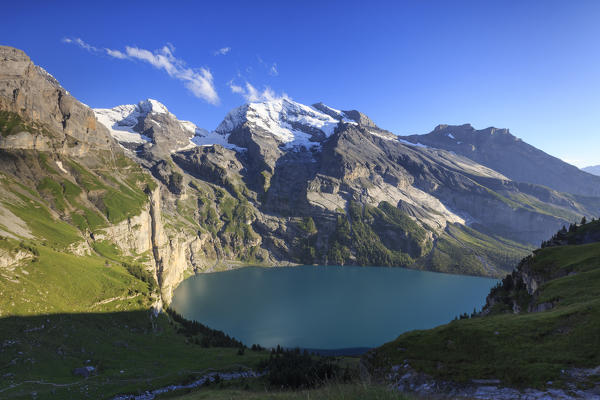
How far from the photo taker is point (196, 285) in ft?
513

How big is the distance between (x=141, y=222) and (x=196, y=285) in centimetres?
4718

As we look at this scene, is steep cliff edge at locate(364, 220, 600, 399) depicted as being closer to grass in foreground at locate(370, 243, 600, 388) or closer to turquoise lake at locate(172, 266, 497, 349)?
grass in foreground at locate(370, 243, 600, 388)

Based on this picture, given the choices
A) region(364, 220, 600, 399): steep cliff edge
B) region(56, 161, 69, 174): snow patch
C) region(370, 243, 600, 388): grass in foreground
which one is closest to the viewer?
region(364, 220, 600, 399): steep cliff edge

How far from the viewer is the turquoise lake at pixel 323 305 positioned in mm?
91938

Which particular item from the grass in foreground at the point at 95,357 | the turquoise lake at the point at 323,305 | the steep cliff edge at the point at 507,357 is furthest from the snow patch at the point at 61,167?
the steep cliff edge at the point at 507,357

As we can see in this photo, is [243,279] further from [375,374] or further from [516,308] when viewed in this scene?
[375,374]

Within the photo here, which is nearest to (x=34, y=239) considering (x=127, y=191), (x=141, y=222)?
(x=141, y=222)

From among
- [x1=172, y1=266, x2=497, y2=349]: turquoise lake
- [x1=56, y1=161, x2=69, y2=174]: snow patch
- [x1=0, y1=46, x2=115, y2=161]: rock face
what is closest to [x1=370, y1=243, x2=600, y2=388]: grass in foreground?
[x1=172, y1=266, x2=497, y2=349]: turquoise lake

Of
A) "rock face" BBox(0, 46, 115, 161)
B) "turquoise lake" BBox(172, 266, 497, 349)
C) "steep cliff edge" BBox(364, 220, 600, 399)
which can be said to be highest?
"rock face" BBox(0, 46, 115, 161)

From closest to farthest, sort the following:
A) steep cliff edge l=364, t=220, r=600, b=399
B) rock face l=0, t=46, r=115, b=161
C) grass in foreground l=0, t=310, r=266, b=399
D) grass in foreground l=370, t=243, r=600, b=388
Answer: steep cliff edge l=364, t=220, r=600, b=399 → grass in foreground l=370, t=243, r=600, b=388 → grass in foreground l=0, t=310, r=266, b=399 → rock face l=0, t=46, r=115, b=161

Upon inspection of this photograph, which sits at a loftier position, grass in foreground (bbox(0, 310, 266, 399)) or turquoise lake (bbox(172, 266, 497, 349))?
grass in foreground (bbox(0, 310, 266, 399))

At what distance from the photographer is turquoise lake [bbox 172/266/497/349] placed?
91.9 meters

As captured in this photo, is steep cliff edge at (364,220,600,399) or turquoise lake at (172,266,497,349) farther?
turquoise lake at (172,266,497,349)

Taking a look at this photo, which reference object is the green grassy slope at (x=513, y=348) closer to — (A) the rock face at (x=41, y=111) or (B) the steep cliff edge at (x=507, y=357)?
(B) the steep cliff edge at (x=507, y=357)
